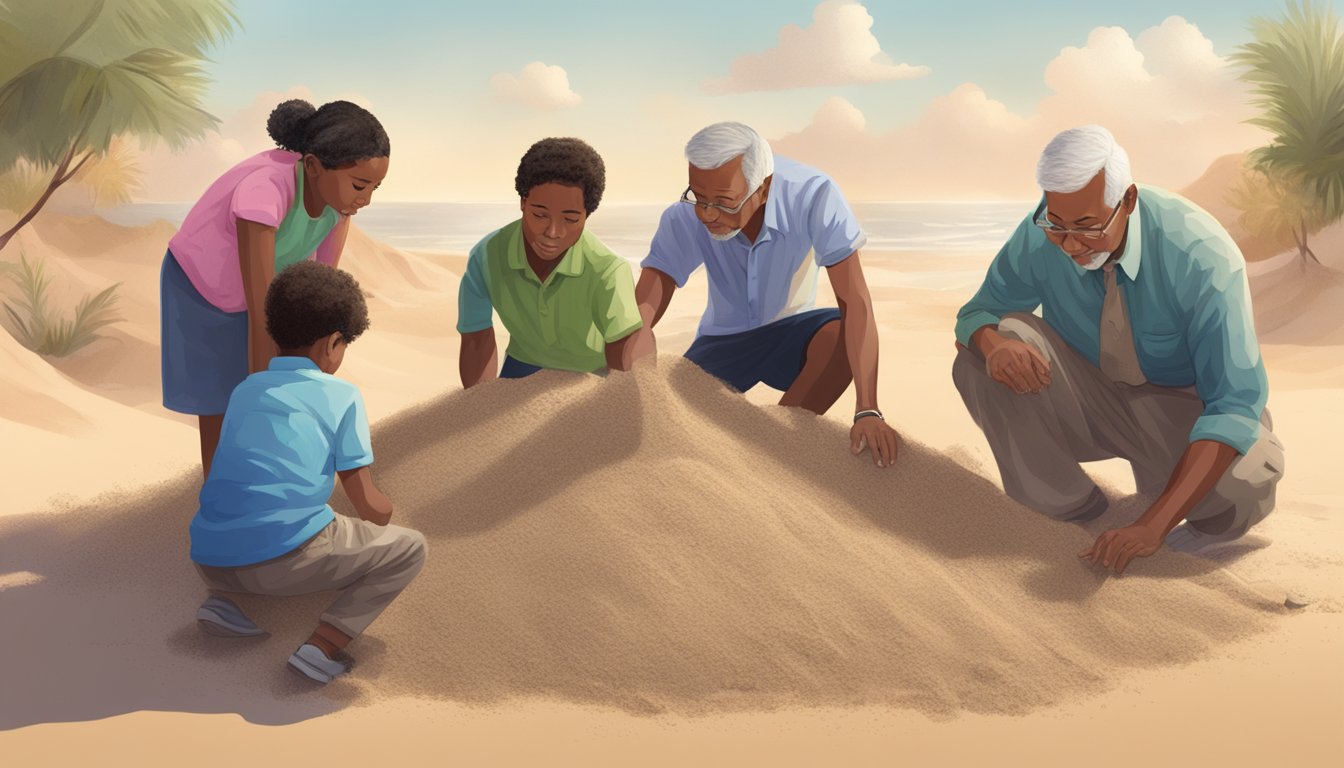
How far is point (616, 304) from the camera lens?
374 cm

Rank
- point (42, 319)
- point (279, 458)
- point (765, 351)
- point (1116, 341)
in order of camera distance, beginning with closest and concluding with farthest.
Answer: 1. point (279, 458)
2. point (1116, 341)
3. point (765, 351)
4. point (42, 319)

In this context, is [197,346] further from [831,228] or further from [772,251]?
[831,228]

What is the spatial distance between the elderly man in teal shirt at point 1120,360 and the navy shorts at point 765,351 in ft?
1.63

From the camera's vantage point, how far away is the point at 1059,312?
3977 millimetres

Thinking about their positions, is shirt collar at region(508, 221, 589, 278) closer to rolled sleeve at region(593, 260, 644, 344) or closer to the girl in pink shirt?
rolled sleeve at region(593, 260, 644, 344)

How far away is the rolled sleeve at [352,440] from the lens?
9.81 ft

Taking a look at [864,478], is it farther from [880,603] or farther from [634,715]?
[634,715]

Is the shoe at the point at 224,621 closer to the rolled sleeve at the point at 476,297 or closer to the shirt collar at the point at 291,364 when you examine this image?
the shirt collar at the point at 291,364

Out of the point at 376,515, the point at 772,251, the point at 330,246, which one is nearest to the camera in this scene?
the point at 376,515

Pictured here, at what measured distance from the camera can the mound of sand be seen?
10.0ft

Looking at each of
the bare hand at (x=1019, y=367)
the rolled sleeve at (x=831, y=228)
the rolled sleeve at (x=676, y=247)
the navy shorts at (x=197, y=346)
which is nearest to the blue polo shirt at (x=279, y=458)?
the navy shorts at (x=197, y=346)

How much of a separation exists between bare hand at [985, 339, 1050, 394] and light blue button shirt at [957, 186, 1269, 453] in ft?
0.59

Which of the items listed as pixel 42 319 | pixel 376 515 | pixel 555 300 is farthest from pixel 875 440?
pixel 42 319

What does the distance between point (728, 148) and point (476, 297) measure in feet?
2.81
